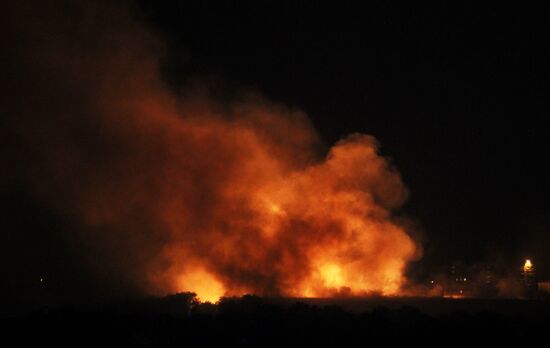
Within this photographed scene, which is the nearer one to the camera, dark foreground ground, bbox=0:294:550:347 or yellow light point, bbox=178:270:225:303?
dark foreground ground, bbox=0:294:550:347

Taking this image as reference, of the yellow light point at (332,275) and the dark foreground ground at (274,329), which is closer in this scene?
the dark foreground ground at (274,329)

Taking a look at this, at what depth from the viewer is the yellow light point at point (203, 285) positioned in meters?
70.9

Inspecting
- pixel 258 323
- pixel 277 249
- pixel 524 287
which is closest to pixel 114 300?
pixel 277 249

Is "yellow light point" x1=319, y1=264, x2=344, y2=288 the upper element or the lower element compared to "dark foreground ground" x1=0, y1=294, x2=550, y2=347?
upper

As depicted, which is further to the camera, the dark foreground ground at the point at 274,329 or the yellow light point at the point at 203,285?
the yellow light point at the point at 203,285

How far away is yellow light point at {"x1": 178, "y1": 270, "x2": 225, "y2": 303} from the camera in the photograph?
2793 inches

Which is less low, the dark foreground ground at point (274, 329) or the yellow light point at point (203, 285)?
the yellow light point at point (203, 285)

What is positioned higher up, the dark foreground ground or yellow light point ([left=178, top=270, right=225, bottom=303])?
yellow light point ([left=178, top=270, right=225, bottom=303])

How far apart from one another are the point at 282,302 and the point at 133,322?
23992mm

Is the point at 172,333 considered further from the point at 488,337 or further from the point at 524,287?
the point at 524,287

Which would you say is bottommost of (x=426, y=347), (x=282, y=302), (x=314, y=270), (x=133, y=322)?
(x=426, y=347)

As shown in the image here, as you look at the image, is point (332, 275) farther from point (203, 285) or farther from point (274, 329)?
point (274, 329)

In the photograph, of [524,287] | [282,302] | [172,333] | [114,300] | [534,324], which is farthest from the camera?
[524,287]

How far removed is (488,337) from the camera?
136ft
